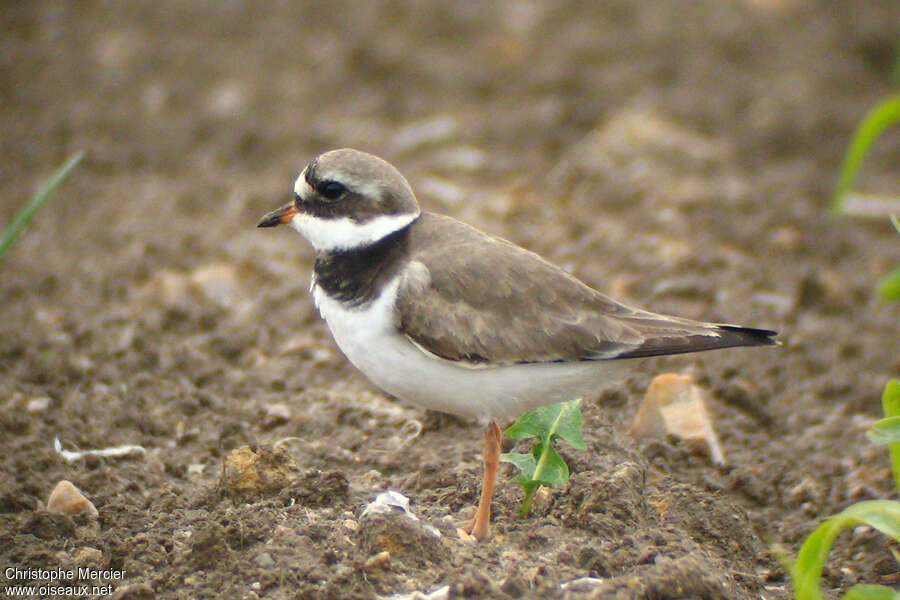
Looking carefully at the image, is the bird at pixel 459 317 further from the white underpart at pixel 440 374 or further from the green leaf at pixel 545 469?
the green leaf at pixel 545 469

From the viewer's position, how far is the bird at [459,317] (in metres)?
4.26

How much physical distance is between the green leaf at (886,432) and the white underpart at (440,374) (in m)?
0.95

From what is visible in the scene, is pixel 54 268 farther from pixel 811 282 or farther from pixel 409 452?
pixel 811 282

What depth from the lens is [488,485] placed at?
14.0 feet

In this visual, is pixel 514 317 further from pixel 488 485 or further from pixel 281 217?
pixel 281 217

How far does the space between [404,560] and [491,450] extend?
61 centimetres

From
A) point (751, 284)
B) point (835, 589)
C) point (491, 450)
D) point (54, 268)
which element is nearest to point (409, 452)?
point (491, 450)

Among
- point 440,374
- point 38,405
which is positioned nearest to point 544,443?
point 440,374

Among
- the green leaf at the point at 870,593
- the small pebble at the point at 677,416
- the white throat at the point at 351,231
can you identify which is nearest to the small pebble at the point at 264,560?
the white throat at the point at 351,231

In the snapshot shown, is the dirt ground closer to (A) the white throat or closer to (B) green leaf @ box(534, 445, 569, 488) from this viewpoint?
(B) green leaf @ box(534, 445, 569, 488)

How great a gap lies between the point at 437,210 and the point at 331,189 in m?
3.49

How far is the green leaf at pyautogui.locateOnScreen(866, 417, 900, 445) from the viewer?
12.7 feet

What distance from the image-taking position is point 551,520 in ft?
14.4

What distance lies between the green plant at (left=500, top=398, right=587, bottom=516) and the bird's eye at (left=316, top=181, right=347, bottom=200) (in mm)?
1204
